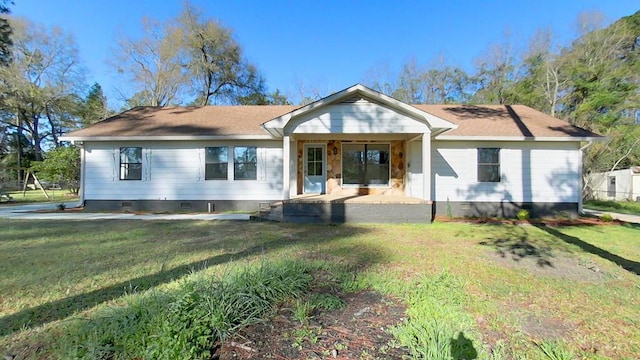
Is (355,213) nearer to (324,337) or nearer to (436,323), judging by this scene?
(436,323)

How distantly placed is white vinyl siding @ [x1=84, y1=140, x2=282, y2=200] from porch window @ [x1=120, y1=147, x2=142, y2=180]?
0.52 feet

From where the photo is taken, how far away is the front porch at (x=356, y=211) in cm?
902

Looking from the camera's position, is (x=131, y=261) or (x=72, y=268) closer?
(x=72, y=268)

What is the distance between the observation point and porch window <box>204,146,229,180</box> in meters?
11.2

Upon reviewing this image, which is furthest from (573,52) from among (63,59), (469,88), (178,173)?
(63,59)

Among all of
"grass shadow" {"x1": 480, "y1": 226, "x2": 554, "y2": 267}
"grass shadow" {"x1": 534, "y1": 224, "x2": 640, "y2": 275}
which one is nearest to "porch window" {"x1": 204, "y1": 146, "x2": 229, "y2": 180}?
"grass shadow" {"x1": 480, "y1": 226, "x2": 554, "y2": 267}

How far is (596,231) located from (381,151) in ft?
21.8

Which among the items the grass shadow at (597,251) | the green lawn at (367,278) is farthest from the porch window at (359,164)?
the grass shadow at (597,251)

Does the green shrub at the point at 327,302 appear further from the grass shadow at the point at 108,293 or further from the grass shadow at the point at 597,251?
the grass shadow at the point at 597,251

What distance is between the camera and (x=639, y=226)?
8.80m

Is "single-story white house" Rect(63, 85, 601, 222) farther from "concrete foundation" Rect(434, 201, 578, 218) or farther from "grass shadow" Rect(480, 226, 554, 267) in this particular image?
"grass shadow" Rect(480, 226, 554, 267)

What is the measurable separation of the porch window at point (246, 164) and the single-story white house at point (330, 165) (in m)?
0.04

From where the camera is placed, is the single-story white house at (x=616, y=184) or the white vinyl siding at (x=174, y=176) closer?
the white vinyl siding at (x=174, y=176)

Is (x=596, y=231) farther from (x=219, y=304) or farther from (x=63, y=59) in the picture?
(x=63, y=59)
